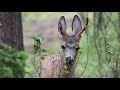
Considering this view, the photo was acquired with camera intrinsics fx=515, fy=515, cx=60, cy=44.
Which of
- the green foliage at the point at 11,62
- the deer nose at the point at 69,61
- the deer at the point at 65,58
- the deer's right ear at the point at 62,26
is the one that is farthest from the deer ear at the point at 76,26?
the green foliage at the point at 11,62

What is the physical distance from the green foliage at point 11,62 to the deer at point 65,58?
29 cm

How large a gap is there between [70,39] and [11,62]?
38.2 inches

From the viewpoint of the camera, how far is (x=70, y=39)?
21.8 feet

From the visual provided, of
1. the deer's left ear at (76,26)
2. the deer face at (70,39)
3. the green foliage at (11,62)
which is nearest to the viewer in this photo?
the green foliage at (11,62)

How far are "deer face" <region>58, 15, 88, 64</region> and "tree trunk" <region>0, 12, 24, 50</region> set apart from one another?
829 mm

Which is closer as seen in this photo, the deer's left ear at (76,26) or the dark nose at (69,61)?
the dark nose at (69,61)

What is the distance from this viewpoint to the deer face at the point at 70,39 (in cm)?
634

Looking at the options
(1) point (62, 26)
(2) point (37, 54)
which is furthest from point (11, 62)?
(1) point (62, 26)

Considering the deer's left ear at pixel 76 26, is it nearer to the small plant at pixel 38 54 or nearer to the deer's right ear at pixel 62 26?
the deer's right ear at pixel 62 26
